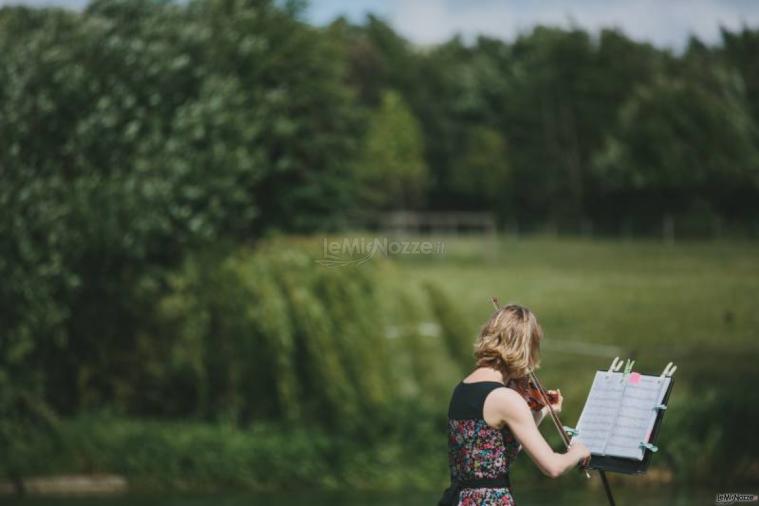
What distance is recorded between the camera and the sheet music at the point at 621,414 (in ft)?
16.6

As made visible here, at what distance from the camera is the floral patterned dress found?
5.12 m

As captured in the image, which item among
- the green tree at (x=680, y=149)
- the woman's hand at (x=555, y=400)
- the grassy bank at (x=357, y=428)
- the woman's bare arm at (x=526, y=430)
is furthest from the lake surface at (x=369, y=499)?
the green tree at (x=680, y=149)

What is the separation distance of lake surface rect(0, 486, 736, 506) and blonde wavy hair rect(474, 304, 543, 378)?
10.4 m

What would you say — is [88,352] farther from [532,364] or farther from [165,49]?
[532,364]

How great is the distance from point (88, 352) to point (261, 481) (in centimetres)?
369

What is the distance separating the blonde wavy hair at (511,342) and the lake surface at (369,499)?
34.2 feet

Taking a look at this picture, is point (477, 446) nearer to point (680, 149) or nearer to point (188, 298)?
point (188, 298)

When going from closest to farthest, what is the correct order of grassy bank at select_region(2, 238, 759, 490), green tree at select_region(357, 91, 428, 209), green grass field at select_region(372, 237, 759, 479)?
grassy bank at select_region(2, 238, 759, 490) → green grass field at select_region(372, 237, 759, 479) → green tree at select_region(357, 91, 428, 209)

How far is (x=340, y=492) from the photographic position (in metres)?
17.0

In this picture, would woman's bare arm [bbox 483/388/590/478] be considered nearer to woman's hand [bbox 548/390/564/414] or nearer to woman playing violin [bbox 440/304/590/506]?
woman playing violin [bbox 440/304/590/506]

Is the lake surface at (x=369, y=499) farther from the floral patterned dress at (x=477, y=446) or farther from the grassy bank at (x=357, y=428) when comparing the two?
the floral patterned dress at (x=477, y=446)

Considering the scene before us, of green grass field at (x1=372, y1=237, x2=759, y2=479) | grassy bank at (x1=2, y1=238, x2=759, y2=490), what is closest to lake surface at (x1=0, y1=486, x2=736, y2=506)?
grassy bank at (x1=2, y1=238, x2=759, y2=490)

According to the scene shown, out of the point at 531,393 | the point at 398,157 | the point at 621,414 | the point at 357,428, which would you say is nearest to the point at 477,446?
the point at 531,393

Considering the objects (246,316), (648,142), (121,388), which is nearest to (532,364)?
(246,316)
